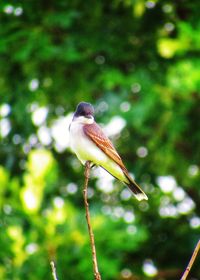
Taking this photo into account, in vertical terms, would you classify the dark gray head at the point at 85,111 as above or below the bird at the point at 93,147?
above

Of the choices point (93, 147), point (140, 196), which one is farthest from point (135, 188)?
point (93, 147)

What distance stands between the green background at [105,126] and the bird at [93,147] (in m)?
2.24

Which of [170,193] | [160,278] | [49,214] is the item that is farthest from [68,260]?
[170,193]

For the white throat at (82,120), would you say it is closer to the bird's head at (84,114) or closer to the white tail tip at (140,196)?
the bird's head at (84,114)

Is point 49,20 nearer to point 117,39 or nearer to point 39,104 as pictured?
point 117,39

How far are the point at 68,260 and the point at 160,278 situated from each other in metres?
2.10

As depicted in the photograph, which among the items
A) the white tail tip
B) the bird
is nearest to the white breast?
the bird

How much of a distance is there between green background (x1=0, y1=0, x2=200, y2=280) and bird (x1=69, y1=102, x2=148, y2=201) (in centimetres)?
224

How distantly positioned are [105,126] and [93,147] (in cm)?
387

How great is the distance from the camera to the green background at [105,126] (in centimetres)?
748

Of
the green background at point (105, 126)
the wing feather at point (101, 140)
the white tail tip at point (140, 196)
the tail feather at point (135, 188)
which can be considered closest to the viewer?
the white tail tip at point (140, 196)

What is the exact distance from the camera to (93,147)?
16.7 ft

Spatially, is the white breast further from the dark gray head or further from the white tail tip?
the white tail tip

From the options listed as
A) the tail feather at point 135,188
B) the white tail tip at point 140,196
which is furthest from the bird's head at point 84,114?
the white tail tip at point 140,196
